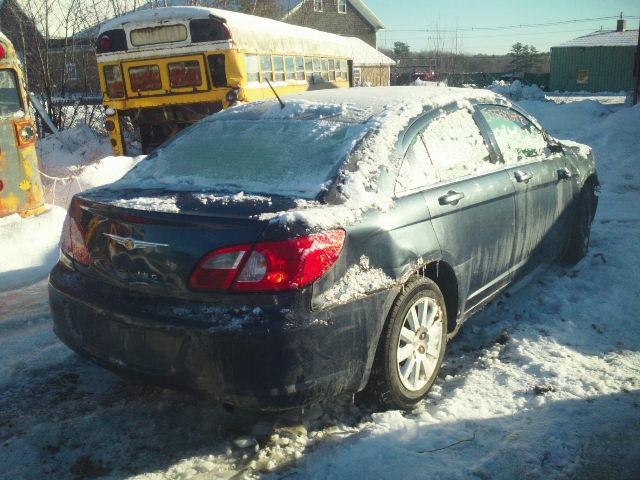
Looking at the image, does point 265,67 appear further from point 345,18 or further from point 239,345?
point 345,18

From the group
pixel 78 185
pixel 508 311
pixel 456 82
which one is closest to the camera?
pixel 508 311

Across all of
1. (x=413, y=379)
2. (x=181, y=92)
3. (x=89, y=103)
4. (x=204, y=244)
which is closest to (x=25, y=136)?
(x=181, y=92)

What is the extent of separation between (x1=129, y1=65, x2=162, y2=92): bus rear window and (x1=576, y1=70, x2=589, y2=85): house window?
1635 inches

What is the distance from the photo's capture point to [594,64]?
43031 mm

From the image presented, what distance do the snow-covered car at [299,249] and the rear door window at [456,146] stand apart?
12mm

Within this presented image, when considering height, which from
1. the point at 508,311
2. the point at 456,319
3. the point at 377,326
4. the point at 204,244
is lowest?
the point at 508,311

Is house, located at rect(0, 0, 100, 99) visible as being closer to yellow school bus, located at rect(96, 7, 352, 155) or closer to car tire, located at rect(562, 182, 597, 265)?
yellow school bus, located at rect(96, 7, 352, 155)

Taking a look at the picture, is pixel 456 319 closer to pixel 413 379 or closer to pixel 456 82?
pixel 413 379

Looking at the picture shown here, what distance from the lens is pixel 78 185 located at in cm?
814

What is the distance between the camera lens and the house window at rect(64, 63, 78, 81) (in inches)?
527

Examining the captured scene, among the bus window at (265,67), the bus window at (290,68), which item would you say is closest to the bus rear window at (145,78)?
the bus window at (265,67)

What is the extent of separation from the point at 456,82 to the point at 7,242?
41659 mm

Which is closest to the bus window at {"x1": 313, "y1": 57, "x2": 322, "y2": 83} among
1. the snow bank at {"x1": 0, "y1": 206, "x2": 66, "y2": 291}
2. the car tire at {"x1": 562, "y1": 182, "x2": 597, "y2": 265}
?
the snow bank at {"x1": 0, "y1": 206, "x2": 66, "y2": 291}

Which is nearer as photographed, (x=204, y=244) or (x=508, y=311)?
(x=204, y=244)
